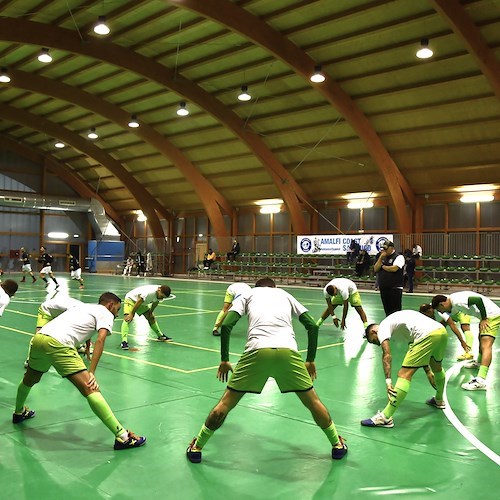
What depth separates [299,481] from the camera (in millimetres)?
4566

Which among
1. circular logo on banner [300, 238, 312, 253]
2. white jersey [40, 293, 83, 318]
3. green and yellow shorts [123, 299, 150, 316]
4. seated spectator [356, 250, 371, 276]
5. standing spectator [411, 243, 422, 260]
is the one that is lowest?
green and yellow shorts [123, 299, 150, 316]

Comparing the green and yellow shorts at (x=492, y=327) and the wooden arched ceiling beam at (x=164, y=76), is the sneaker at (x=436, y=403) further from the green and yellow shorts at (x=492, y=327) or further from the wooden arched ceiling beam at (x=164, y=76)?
the wooden arched ceiling beam at (x=164, y=76)

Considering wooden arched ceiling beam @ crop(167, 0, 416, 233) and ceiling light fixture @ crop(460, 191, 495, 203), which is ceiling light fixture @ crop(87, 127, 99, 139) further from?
ceiling light fixture @ crop(460, 191, 495, 203)

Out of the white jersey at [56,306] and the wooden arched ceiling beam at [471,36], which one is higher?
the wooden arched ceiling beam at [471,36]

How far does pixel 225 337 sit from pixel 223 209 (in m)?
38.0

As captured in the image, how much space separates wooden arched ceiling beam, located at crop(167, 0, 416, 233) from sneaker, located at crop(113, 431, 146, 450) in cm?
1834

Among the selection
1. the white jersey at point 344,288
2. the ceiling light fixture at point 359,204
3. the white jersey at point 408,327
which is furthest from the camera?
the ceiling light fixture at point 359,204

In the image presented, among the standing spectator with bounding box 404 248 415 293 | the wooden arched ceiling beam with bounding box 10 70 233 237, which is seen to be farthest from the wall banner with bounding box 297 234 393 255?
the wooden arched ceiling beam with bounding box 10 70 233 237

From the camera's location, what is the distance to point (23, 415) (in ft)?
19.9

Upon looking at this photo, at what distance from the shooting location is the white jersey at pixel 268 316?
15.3ft

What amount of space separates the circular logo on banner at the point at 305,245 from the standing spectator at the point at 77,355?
29.0 metres

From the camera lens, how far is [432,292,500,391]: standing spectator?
306 inches

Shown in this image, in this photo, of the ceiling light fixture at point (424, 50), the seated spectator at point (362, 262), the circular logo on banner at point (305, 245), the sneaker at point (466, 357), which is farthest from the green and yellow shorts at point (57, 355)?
the circular logo on banner at point (305, 245)

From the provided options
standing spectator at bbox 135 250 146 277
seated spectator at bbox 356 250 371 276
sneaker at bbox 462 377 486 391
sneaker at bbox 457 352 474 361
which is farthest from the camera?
standing spectator at bbox 135 250 146 277
